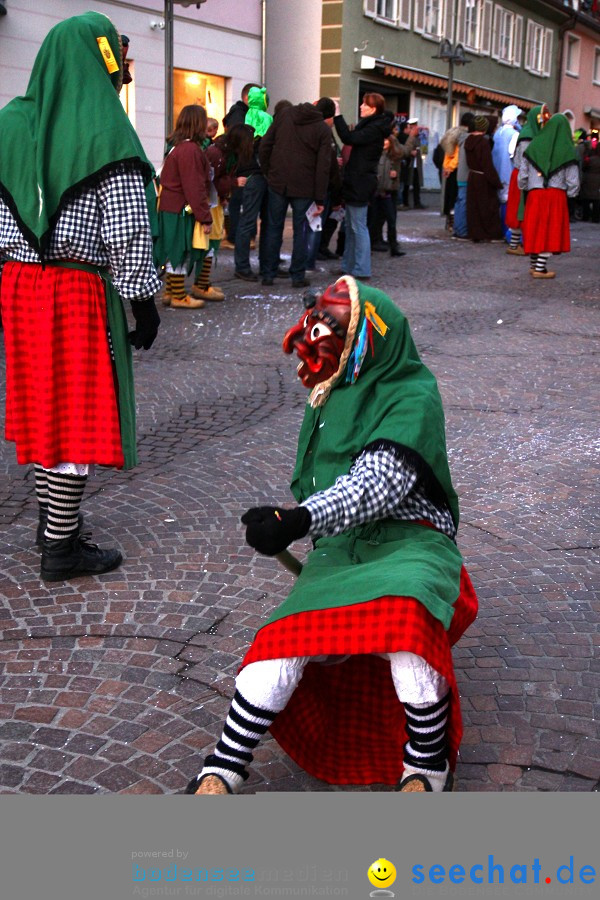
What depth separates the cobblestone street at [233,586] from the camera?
9.53ft

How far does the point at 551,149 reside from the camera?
12203mm

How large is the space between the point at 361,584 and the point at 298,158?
927 centimetres

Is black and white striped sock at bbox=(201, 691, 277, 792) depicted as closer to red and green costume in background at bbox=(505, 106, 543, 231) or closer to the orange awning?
red and green costume in background at bbox=(505, 106, 543, 231)

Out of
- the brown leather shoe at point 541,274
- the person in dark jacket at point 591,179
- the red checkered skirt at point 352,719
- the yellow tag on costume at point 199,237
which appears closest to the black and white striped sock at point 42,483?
the red checkered skirt at point 352,719

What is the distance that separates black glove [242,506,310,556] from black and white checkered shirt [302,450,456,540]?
73 millimetres

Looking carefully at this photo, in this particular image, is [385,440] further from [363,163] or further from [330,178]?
[330,178]

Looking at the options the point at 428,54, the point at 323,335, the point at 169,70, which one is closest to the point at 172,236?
the point at 169,70

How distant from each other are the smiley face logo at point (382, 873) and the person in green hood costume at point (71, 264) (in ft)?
7.01

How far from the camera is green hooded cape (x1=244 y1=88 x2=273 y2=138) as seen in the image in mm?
12633

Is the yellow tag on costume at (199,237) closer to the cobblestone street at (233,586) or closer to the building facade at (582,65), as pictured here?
the cobblestone street at (233,586)

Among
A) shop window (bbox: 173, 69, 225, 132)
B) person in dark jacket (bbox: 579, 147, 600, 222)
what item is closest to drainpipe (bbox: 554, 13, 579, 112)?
person in dark jacket (bbox: 579, 147, 600, 222)

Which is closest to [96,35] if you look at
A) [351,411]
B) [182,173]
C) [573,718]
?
[351,411]

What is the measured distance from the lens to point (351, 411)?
2760 millimetres

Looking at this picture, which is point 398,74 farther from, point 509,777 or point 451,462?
point 509,777
